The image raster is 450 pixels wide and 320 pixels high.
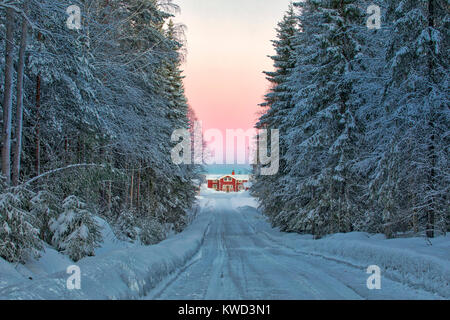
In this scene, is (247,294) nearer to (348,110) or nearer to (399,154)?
(399,154)

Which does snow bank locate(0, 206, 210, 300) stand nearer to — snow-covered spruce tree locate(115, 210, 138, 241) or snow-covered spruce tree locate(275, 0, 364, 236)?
snow-covered spruce tree locate(115, 210, 138, 241)

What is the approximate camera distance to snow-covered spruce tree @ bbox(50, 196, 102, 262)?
328 inches

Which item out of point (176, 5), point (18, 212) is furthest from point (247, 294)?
point (176, 5)

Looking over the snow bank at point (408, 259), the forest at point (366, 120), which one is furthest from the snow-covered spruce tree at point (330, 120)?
the snow bank at point (408, 259)

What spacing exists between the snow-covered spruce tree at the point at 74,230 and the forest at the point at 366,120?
9286 millimetres

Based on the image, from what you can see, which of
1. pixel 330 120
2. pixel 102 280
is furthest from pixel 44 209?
pixel 330 120

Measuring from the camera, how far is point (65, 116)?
10.6m

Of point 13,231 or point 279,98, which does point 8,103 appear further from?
point 279,98

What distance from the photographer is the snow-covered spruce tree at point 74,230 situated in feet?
27.3

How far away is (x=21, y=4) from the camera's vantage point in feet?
28.2

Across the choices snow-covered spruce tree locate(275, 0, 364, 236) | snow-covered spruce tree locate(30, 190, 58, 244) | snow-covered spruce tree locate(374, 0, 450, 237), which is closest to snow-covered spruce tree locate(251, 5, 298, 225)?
snow-covered spruce tree locate(275, 0, 364, 236)

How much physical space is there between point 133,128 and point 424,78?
10849mm

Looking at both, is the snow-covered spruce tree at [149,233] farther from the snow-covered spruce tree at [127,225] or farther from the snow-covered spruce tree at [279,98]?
the snow-covered spruce tree at [279,98]
